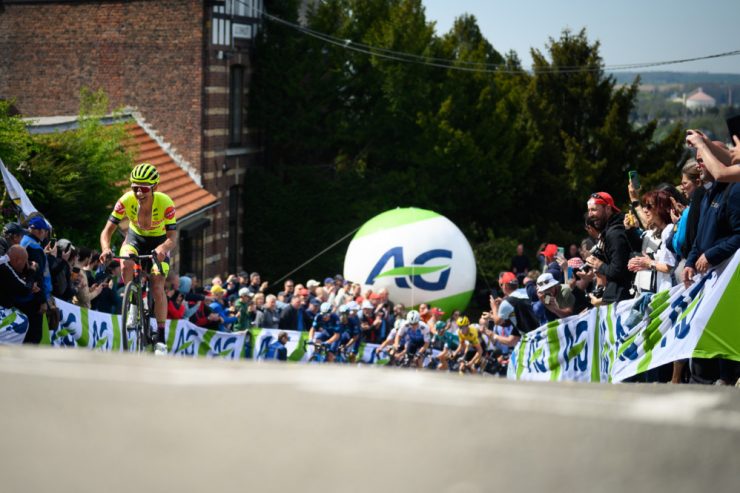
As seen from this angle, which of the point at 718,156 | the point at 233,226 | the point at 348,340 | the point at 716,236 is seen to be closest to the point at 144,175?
the point at 716,236

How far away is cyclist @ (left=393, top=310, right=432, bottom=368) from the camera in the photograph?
17156 millimetres

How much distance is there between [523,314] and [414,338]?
17.3ft

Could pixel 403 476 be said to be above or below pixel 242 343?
above

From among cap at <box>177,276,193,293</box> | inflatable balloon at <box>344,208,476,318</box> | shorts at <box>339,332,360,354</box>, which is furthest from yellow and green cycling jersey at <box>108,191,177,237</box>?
inflatable balloon at <box>344,208,476,318</box>

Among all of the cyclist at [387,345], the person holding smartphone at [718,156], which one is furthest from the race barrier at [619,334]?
the cyclist at [387,345]

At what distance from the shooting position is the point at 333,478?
232 cm

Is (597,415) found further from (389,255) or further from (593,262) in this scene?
(389,255)

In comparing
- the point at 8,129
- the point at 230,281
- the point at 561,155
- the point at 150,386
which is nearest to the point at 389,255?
the point at 230,281

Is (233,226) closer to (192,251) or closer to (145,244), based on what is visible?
(192,251)

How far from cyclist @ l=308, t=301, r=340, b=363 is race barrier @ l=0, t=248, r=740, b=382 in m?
3.30

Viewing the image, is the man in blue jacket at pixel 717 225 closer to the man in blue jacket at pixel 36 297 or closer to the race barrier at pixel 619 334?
the race barrier at pixel 619 334

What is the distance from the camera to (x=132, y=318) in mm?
11250

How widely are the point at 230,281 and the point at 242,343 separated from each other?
6247mm

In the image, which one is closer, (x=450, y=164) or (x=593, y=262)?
(x=593, y=262)
